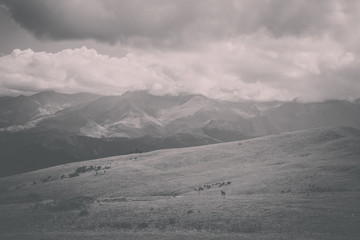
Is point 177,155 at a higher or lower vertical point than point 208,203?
higher

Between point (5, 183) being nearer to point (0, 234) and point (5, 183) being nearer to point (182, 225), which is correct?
point (0, 234)

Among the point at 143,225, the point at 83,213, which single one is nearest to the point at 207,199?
the point at 143,225

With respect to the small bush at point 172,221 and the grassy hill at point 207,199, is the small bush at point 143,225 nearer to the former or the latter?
the grassy hill at point 207,199

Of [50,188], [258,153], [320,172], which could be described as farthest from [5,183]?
[320,172]

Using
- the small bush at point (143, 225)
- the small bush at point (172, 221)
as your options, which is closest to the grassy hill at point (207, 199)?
the small bush at point (172, 221)

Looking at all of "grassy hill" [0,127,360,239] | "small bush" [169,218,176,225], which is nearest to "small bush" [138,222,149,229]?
"grassy hill" [0,127,360,239]

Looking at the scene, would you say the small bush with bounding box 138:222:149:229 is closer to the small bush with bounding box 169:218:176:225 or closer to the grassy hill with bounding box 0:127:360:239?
the grassy hill with bounding box 0:127:360:239

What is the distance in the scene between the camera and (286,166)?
72.0 meters

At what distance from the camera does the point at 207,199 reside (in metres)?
47.7

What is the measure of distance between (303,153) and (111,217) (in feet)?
207

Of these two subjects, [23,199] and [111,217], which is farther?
[23,199]

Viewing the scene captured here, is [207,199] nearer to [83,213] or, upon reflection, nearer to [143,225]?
[143,225]

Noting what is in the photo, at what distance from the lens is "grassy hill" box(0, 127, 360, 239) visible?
32719 millimetres

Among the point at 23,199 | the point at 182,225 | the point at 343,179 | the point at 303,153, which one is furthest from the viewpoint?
the point at 303,153
